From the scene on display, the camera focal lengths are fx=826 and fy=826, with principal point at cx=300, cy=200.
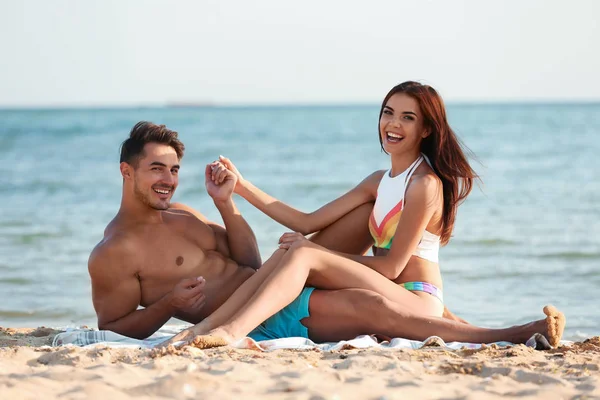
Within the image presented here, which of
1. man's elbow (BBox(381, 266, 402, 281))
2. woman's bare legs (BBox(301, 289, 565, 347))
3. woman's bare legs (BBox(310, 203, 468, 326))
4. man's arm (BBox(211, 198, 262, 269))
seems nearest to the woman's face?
woman's bare legs (BBox(310, 203, 468, 326))

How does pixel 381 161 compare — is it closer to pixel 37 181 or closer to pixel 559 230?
pixel 37 181

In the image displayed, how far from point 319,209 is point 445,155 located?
97 cm

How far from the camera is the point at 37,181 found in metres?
17.6

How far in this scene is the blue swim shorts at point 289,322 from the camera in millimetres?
5121

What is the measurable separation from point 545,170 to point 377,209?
1394cm

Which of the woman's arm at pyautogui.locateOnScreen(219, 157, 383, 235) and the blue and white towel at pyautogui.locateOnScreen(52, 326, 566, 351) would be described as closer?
the blue and white towel at pyautogui.locateOnScreen(52, 326, 566, 351)

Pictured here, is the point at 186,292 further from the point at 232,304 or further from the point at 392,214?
the point at 392,214

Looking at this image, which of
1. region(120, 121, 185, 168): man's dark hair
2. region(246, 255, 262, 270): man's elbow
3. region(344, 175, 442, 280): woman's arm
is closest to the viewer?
region(344, 175, 442, 280): woman's arm

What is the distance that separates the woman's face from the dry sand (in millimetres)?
1426

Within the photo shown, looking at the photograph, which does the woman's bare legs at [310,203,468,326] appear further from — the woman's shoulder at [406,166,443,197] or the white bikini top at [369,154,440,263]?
the woman's shoulder at [406,166,443,197]

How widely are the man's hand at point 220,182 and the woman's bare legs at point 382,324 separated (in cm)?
100

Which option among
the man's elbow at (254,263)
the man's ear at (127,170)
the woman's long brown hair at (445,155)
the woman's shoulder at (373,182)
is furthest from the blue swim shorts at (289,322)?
the man's ear at (127,170)

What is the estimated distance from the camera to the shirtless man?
16.4 ft

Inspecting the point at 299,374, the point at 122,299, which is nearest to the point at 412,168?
the point at 299,374
